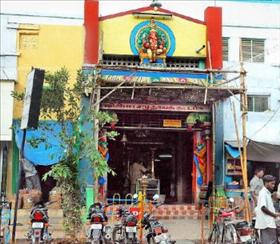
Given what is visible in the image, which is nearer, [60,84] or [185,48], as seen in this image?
[60,84]

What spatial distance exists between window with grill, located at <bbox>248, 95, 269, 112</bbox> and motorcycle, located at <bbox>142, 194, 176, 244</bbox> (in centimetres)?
964

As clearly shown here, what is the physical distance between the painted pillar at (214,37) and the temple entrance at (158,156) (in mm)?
2156

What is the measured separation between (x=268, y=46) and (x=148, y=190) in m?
7.82

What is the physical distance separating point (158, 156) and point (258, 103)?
4.45 metres

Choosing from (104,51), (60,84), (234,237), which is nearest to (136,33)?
(104,51)

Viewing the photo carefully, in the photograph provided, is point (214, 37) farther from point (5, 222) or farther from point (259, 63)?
point (5, 222)

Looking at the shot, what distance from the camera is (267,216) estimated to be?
28.1ft

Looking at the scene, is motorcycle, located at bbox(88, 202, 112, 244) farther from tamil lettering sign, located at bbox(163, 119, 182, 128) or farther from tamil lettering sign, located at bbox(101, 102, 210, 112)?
tamil lettering sign, located at bbox(163, 119, 182, 128)

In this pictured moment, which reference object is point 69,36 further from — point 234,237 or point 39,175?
point 234,237

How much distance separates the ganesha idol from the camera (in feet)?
57.1

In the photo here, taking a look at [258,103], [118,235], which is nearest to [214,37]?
[258,103]

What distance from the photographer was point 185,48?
18.0m

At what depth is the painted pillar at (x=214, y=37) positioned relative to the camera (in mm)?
17672

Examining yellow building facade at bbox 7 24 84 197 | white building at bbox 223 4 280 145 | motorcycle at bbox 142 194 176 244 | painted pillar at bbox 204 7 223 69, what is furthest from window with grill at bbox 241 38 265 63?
motorcycle at bbox 142 194 176 244
